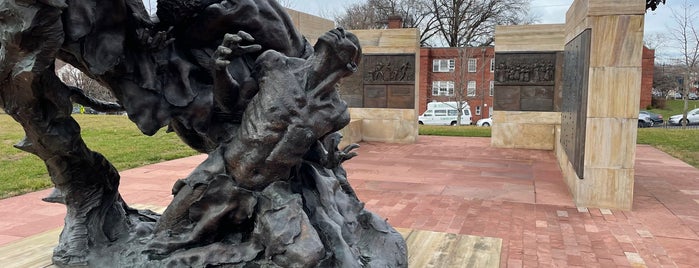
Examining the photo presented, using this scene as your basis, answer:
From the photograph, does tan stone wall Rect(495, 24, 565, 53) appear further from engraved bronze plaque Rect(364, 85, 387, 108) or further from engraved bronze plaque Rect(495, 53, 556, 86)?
engraved bronze plaque Rect(364, 85, 387, 108)

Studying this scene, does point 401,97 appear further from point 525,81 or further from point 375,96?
point 525,81

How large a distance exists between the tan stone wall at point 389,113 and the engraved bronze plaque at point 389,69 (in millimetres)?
142

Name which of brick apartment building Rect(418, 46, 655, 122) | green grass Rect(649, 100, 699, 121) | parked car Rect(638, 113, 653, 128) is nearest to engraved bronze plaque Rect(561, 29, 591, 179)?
parked car Rect(638, 113, 653, 128)

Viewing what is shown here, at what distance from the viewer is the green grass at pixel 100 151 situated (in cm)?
726

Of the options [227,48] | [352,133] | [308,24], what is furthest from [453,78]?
[227,48]

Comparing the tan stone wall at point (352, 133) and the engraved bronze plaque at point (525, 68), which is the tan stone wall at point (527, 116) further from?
the tan stone wall at point (352, 133)

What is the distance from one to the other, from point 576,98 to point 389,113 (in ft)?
19.6

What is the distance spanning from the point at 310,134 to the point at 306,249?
0.52 m

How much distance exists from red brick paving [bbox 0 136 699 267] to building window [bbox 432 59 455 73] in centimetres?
2298

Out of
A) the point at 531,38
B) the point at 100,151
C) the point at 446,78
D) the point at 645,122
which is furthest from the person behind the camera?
the point at 446,78

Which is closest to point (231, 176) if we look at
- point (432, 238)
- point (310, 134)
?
point (310, 134)

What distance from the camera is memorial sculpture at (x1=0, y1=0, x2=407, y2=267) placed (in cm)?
231

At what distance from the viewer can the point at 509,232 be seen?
5082 millimetres

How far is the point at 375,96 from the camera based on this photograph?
12.7m
